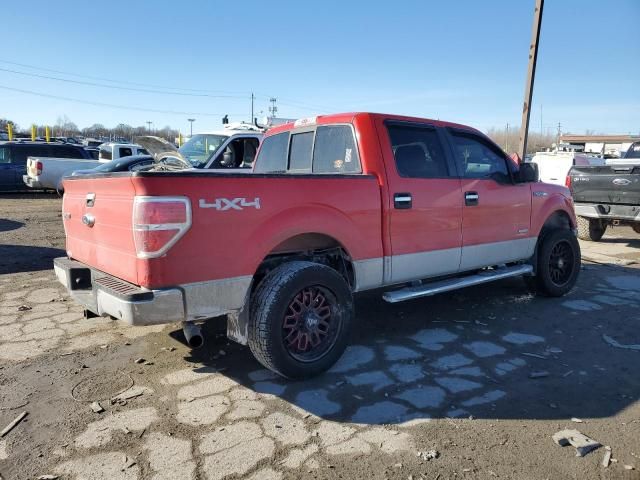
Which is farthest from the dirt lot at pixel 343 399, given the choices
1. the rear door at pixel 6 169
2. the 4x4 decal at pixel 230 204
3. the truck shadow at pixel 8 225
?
the rear door at pixel 6 169

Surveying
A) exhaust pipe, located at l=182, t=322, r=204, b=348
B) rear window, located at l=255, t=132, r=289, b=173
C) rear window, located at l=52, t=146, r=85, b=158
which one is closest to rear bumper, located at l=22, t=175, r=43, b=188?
rear window, located at l=52, t=146, r=85, b=158

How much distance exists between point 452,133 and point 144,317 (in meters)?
3.52

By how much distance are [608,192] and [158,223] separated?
875 cm

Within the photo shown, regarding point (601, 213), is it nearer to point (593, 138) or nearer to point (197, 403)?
point (197, 403)

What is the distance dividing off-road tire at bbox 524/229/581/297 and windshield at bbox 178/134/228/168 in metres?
6.44

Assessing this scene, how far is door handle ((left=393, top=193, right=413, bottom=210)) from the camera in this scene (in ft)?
13.9

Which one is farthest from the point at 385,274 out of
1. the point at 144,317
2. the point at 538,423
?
the point at 144,317

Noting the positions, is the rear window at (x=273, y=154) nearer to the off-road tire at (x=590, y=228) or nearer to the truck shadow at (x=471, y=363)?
the truck shadow at (x=471, y=363)

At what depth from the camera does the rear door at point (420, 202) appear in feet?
14.1

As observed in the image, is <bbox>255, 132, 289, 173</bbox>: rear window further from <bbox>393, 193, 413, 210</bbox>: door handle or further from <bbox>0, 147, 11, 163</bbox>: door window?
<bbox>0, 147, 11, 163</bbox>: door window

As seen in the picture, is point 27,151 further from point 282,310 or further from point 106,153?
point 282,310

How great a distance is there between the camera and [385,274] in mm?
4285

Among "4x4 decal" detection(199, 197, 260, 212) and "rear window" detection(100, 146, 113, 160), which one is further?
"rear window" detection(100, 146, 113, 160)

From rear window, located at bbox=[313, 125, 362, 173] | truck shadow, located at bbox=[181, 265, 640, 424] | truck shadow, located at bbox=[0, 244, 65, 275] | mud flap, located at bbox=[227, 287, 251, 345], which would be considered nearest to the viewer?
truck shadow, located at bbox=[181, 265, 640, 424]
